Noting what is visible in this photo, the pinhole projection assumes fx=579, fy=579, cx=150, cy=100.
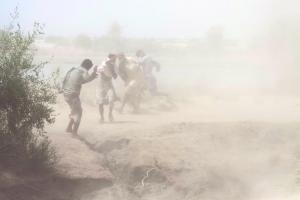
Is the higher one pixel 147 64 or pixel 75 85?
pixel 147 64

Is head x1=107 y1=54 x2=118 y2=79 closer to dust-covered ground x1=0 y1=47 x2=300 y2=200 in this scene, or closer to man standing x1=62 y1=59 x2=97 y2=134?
dust-covered ground x1=0 y1=47 x2=300 y2=200

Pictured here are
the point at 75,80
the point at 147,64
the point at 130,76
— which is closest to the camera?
the point at 75,80

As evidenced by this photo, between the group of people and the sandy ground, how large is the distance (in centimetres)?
55

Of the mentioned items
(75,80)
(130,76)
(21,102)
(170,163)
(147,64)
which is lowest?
(170,163)

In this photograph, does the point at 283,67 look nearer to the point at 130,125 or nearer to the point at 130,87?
the point at 130,87

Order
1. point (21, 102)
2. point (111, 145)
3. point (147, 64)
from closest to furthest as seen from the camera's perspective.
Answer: point (21, 102), point (111, 145), point (147, 64)

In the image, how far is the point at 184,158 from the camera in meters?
11.5

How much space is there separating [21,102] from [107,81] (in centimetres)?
470

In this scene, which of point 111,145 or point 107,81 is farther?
point 107,81

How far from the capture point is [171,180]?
10.8m

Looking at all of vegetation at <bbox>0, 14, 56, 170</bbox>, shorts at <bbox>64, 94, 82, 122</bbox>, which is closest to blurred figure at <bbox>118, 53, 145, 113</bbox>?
shorts at <bbox>64, 94, 82, 122</bbox>

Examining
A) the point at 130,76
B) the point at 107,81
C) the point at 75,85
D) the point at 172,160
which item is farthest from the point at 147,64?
the point at 172,160

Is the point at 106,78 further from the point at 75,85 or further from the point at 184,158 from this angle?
the point at 184,158

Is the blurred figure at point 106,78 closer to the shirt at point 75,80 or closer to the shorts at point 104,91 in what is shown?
the shorts at point 104,91
